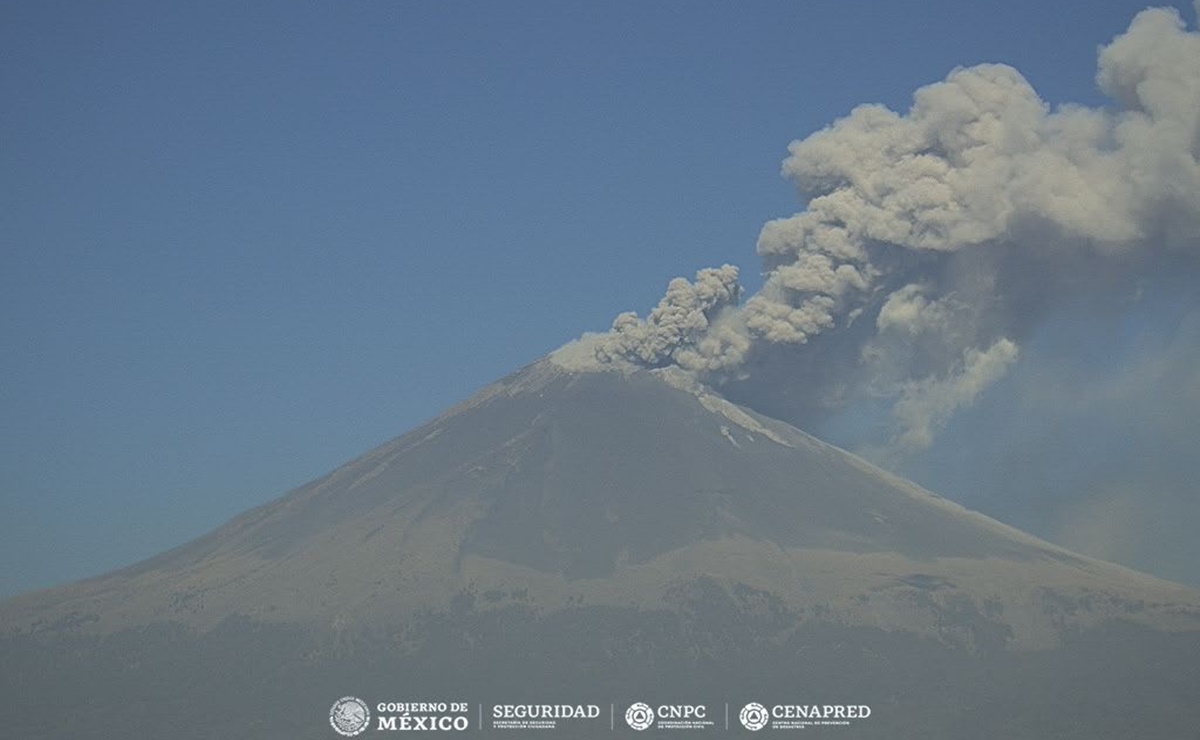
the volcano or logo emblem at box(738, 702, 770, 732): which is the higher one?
the volcano

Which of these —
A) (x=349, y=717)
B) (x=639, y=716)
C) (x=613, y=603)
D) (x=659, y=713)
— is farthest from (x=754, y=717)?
(x=349, y=717)

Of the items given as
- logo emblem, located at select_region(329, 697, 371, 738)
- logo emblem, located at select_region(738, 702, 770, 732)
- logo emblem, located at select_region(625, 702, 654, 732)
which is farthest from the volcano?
logo emblem, located at select_region(738, 702, 770, 732)

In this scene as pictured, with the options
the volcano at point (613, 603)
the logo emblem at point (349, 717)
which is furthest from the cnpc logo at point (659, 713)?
the logo emblem at point (349, 717)

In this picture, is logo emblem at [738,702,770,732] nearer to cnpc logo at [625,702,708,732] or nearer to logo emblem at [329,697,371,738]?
cnpc logo at [625,702,708,732]

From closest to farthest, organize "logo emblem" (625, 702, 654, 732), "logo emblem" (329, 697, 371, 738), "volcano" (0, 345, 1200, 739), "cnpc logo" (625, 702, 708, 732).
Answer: "logo emblem" (625, 702, 654, 732)
"cnpc logo" (625, 702, 708, 732)
"logo emblem" (329, 697, 371, 738)
"volcano" (0, 345, 1200, 739)

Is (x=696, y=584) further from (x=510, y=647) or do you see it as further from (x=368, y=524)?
(x=368, y=524)

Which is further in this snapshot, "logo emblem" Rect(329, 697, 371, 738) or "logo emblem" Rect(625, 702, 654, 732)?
"logo emblem" Rect(329, 697, 371, 738)

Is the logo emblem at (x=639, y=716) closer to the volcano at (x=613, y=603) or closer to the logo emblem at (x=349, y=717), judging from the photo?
the volcano at (x=613, y=603)

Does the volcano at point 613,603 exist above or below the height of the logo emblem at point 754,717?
above
